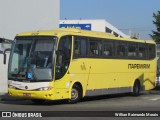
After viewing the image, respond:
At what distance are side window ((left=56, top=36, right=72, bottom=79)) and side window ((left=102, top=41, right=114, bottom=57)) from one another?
2.98 meters

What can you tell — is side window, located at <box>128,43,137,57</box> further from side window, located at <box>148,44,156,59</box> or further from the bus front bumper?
the bus front bumper

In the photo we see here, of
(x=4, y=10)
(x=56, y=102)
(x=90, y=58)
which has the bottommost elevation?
(x=56, y=102)

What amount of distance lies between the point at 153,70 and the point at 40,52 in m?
10.6

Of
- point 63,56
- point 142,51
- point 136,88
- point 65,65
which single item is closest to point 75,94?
point 65,65

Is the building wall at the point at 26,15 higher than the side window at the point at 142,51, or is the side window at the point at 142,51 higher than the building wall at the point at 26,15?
the building wall at the point at 26,15

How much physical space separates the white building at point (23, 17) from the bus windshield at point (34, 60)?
28.8 ft

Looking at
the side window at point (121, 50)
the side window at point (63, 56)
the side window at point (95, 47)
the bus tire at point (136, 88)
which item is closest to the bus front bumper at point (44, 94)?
the side window at point (63, 56)

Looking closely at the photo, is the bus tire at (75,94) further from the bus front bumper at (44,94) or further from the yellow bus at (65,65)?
the bus front bumper at (44,94)

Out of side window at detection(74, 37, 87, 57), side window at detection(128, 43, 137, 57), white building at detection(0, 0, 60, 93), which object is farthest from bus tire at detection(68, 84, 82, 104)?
white building at detection(0, 0, 60, 93)

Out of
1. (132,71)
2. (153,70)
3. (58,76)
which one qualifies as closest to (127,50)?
(132,71)

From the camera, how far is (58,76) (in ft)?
62.1

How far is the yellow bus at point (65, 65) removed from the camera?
18.7 m

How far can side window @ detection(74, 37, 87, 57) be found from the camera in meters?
19.9

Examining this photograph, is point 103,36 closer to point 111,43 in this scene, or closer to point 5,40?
point 111,43
